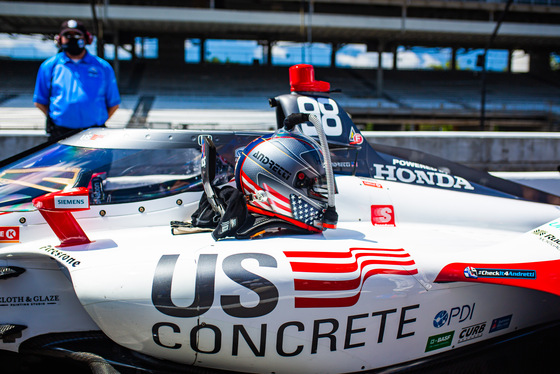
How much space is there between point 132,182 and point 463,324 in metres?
2.04

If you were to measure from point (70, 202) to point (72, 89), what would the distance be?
1.74m

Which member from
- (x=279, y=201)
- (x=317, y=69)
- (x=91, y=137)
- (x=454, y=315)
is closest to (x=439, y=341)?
(x=454, y=315)

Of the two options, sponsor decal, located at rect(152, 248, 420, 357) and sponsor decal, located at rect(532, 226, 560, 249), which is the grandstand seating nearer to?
sponsor decal, located at rect(152, 248, 420, 357)

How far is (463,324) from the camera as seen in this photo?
2115 millimetres

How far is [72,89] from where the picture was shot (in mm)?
3410

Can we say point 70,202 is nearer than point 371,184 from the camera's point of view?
Yes

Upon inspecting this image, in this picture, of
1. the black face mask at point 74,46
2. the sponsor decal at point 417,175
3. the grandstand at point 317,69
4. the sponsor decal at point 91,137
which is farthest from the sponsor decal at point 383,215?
the grandstand at point 317,69

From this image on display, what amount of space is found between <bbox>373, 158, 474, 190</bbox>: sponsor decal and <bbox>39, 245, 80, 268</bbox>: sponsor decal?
188 centimetres

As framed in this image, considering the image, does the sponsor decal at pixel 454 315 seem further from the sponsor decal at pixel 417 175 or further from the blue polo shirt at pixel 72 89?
the blue polo shirt at pixel 72 89

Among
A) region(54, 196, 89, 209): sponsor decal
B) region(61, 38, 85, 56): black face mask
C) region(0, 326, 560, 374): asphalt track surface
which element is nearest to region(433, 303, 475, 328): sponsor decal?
region(0, 326, 560, 374): asphalt track surface

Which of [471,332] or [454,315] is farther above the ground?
[454,315]

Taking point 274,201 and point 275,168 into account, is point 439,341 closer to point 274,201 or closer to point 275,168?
point 274,201

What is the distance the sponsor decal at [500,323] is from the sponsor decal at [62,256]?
2.11 meters

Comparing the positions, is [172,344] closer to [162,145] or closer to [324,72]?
[162,145]
